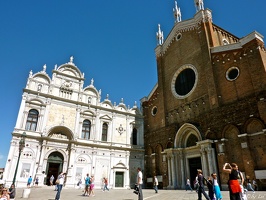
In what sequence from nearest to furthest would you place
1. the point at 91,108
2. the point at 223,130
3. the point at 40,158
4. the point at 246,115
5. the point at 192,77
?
the point at 246,115
the point at 223,130
the point at 40,158
the point at 192,77
the point at 91,108

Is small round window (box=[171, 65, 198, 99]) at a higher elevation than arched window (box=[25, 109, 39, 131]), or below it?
higher

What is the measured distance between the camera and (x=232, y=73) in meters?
17.3

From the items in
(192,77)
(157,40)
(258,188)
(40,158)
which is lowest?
(258,188)

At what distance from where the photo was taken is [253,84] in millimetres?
14969

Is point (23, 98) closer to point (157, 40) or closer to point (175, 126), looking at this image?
point (175, 126)

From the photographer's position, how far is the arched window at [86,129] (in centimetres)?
2380

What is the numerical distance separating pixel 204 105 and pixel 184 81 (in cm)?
433

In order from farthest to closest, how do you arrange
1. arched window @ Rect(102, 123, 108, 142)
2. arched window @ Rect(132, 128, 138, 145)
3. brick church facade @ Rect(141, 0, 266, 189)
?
arched window @ Rect(132, 128, 138, 145)
arched window @ Rect(102, 123, 108, 142)
brick church facade @ Rect(141, 0, 266, 189)

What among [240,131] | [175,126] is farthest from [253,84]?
[175,126]

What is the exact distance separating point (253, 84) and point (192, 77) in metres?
6.86

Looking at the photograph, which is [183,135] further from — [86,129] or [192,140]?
[86,129]

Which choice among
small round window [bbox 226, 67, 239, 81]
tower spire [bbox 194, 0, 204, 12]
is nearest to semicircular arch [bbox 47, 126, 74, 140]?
small round window [bbox 226, 67, 239, 81]

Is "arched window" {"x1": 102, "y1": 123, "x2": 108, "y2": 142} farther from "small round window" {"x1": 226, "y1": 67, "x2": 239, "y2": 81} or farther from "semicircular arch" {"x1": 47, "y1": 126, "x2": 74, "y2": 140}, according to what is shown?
"small round window" {"x1": 226, "y1": 67, "x2": 239, "y2": 81}

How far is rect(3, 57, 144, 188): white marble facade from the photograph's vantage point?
1975cm
